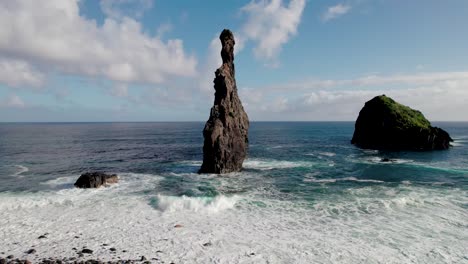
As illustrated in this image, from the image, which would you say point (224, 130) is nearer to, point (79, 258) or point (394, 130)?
point (79, 258)

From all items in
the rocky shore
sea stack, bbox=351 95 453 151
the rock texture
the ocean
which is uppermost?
sea stack, bbox=351 95 453 151

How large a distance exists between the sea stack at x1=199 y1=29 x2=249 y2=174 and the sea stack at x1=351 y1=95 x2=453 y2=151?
57.5m

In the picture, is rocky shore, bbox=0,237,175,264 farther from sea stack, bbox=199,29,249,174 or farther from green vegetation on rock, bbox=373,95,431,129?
green vegetation on rock, bbox=373,95,431,129

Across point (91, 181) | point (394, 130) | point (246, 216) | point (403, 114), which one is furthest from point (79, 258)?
point (403, 114)

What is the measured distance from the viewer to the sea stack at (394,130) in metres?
92.3

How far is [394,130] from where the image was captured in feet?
321

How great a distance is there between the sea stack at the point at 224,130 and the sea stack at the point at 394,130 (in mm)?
57519

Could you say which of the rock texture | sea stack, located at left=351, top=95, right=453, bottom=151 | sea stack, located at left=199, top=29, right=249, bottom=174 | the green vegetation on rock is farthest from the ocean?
the green vegetation on rock

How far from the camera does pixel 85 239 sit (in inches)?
1032

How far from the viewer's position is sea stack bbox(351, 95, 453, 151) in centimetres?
9231

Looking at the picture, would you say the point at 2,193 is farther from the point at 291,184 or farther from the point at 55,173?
the point at 291,184

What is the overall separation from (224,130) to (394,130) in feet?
224

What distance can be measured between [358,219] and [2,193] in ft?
146

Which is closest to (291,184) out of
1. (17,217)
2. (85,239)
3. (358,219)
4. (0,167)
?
(358,219)
